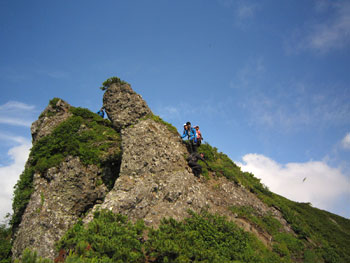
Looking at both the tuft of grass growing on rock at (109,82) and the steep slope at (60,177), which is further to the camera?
the tuft of grass growing on rock at (109,82)

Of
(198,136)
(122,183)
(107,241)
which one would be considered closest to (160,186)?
(122,183)

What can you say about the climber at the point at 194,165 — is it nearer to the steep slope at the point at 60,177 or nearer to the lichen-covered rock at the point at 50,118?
the steep slope at the point at 60,177

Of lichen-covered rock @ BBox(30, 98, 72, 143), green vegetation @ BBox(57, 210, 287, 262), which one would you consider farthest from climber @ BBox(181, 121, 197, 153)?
lichen-covered rock @ BBox(30, 98, 72, 143)

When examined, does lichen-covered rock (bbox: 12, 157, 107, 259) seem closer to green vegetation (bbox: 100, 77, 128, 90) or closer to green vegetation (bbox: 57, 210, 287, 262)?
green vegetation (bbox: 57, 210, 287, 262)

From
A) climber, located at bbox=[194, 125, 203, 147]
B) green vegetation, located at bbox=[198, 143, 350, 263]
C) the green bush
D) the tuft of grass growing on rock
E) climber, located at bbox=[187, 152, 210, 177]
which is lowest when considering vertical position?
the green bush

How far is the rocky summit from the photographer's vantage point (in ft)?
49.6

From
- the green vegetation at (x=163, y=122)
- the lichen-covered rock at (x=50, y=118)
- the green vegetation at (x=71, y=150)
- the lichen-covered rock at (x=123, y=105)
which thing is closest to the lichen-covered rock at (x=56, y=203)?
the green vegetation at (x=71, y=150)

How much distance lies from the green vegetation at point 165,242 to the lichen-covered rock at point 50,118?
14952mm

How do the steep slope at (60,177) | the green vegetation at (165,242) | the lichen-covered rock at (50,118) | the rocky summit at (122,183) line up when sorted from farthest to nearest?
the lichen-covered rock at (50,118) → the steep slope at (60,177) → the rocky summit at (122,183) → the green vegetation at (165,242)

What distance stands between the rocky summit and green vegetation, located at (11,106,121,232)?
0.09m

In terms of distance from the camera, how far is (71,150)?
20.7m

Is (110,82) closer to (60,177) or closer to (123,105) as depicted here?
(123,105)

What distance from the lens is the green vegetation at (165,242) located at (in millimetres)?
10250

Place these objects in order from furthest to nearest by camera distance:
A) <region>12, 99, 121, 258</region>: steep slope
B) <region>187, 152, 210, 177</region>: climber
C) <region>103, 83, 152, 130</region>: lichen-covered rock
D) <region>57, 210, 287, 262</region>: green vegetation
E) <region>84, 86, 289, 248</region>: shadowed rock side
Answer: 1. <region>103, 83, 152, 130</region>: lichen-covered rock
2. <region>187, 152, 210, 177</region>: climber
3. <region>12, 99, 121, 258</region>: steep slope
4. <region>84, 86, 289, 248</region>: shadowed rock side
5. <region>57, 210, 287, 262</region>: green vegetation
